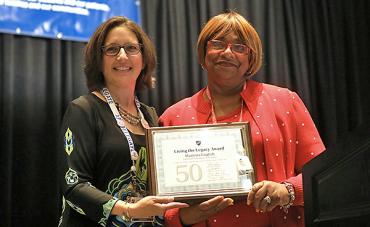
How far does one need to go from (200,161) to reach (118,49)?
54 cm

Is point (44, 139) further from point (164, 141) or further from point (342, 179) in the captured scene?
point (342, 179)

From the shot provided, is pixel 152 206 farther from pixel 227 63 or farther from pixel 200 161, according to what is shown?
pixel 227 63

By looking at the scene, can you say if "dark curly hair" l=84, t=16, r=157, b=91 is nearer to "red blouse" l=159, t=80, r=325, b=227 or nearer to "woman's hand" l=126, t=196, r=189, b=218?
"red blouse" l=159, t=80, r=325, b=227

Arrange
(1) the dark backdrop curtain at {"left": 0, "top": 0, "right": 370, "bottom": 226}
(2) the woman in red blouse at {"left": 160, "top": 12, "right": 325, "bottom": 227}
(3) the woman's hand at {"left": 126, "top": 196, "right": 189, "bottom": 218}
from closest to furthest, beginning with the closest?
(3) the woman's hand at {"left": 126, "top": 196, "right": 189, "bottom": 218}, (2) the woman in red blouse at {"left": 160, "top": 12, "right": 325, "bottom": 227}, (1) the dark backdrop curtain at {"left": 0, "top": 0, "right": 370, "bottom": 226}

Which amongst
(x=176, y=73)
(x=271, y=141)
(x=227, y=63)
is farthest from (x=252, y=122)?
(x=176, y=73)

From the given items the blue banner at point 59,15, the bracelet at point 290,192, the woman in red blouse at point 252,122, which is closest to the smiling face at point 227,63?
the woman in red blouse at point 252,122

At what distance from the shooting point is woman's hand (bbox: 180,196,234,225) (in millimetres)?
1647

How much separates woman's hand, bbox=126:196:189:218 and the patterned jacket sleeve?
0.09 m

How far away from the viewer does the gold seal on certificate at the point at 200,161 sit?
1.69 m

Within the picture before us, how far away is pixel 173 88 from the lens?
3.40 m

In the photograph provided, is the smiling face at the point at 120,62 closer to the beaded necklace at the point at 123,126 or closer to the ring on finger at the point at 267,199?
the beaded necklace at the point at 123,126

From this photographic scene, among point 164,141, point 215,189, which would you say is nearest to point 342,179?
point 215,189

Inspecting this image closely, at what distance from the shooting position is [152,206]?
160 centimetres

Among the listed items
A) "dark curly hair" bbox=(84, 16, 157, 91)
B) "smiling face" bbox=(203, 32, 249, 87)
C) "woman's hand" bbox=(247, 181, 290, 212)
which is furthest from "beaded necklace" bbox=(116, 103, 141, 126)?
"woman's hand" bbox=(247, 181, 290, 212)
